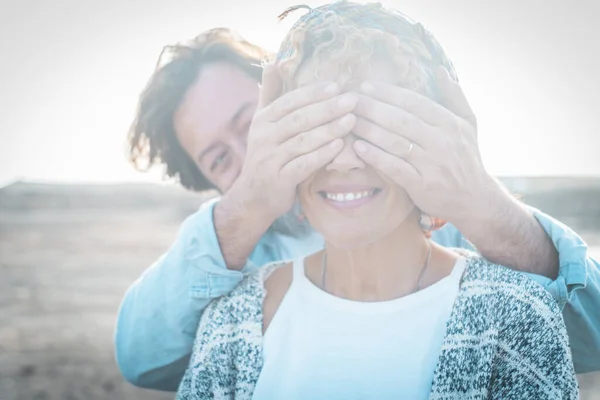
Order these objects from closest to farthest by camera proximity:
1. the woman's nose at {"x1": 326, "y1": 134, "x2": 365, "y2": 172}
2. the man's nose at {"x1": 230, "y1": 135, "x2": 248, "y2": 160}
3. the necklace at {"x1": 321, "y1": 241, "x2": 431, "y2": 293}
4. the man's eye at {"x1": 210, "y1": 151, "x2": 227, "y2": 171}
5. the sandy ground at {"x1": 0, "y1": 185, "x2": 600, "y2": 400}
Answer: the woman's nose at {"x1": 326, "y1": 134, "x2": 365, "y2": 172}
the necklace at {"x1": 321, "y1": 241, "x2": 431, "y2": 293}
the man's nose at {"x1": 230, "y1": 135, "x2": 248, "y2": 160}
the man's eye at {"x1": 210, "y1": 151, "x2": 227, "y2": 171}
the sandy ground at {"x1": 0, "y1": 185, "x2": 600, "y2": 400}

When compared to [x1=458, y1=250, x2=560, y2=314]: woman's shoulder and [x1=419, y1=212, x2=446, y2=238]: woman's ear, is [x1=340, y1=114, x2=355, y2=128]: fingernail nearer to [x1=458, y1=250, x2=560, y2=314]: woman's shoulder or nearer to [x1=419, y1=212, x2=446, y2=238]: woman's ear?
[x1=419, y1=212, x2=446, y2=238]: woman's ear

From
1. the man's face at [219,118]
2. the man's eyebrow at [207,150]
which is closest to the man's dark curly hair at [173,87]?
the man's face at [219,118]

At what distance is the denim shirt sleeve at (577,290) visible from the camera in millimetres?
1744

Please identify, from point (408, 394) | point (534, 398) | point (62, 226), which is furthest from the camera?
point (62, 226)

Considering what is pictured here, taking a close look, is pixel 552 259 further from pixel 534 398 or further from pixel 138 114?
pixel 138 114

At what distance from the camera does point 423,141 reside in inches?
63.2

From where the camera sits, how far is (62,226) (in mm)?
13703

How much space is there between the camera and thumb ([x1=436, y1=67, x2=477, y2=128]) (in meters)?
1.67

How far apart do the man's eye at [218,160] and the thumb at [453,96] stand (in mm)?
1500

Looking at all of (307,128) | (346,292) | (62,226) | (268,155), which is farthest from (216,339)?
(62,226)

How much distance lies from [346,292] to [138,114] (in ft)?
6.27

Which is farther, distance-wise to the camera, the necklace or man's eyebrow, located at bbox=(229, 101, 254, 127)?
man's eyebrow, located at bbox=(229, 101, 254, 127)

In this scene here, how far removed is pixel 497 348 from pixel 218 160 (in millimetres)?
A: 1780

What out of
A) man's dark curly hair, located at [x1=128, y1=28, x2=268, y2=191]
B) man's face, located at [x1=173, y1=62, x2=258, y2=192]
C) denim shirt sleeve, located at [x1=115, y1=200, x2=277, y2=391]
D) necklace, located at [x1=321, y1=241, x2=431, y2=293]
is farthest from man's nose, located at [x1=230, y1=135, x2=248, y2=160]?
necklace, located at [x1=321, y1=241, x2=431, y2=293]
